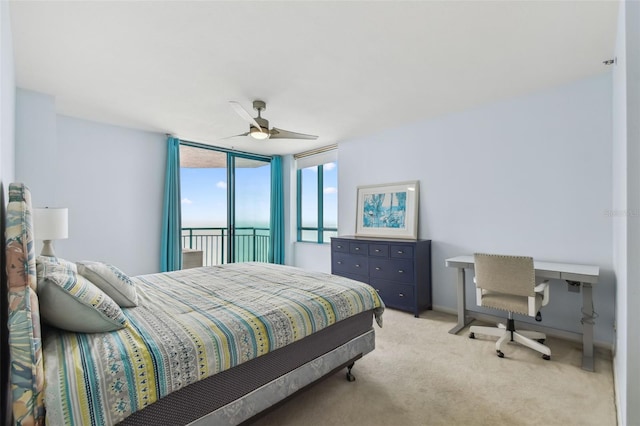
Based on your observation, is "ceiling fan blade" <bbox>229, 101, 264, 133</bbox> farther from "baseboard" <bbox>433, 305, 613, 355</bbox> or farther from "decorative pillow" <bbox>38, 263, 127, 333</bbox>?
"baseboard" <bbox>433, 305, 613, 355</bbox>

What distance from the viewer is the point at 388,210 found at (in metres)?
4.50

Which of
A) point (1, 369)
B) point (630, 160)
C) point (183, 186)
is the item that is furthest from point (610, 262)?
point (183, 186)

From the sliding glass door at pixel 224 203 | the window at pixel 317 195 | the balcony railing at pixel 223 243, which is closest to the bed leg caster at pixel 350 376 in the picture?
the window at pixel 317 195

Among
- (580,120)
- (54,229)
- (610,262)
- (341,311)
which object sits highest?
(580,120)

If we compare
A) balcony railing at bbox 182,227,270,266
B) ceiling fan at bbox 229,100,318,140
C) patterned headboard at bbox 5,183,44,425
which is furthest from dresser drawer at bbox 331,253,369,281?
patterned headboard at bbox 5,183,44,425

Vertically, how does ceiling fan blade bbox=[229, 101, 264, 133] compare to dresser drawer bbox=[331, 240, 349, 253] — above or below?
above

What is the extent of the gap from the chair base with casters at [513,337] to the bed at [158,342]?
1318 mm

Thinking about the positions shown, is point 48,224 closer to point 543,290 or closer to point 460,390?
point 460,390

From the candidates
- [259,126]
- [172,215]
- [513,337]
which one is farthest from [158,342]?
[172,215]

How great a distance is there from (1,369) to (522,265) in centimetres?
336

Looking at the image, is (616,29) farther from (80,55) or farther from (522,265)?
(80,55)

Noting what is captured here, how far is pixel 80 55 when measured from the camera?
2.46 meters

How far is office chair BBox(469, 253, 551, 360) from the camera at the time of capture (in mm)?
2557

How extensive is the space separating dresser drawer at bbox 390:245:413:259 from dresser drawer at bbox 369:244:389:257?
0.08 m
